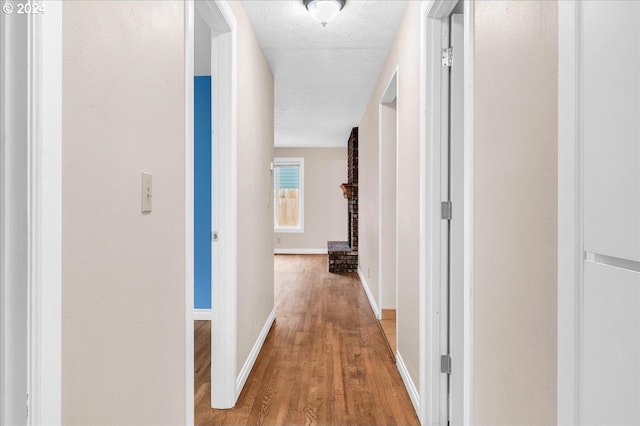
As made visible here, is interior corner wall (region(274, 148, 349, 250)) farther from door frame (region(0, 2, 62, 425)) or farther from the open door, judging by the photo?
door frame (region(0, 2, 62, 425))

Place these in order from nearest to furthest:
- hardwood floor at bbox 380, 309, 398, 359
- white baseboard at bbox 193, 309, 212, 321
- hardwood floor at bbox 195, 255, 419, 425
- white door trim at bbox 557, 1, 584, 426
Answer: white door trim at bbox 557, 1, 584, 426, hardwood floor at bbox 195, 255, 419, 425, hardwood floor at bbox 380, 309, 398, 359, white baseboard at bbox 193, 309, 212, 321

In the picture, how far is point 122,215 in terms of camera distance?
1.02 meters

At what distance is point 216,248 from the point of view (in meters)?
2.18

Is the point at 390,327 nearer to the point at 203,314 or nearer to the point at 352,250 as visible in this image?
the point at 203,314

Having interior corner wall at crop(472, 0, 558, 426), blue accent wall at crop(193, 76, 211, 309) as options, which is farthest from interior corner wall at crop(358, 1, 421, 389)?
blue accent wall at crop(193, 76, 211, 309)

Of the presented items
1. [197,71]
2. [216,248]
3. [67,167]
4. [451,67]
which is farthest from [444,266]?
[197,71]

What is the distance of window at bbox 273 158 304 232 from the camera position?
9109mm

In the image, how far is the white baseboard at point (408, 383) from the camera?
2.12 metres

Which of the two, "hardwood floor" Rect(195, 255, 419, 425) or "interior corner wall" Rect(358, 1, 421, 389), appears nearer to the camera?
"hardwood floor" Rect(195, 255, 419, 425)

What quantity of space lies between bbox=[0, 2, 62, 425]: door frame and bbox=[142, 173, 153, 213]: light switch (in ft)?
1.20

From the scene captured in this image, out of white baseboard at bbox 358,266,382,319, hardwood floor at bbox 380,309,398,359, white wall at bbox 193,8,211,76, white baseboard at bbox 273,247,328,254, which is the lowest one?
hardwood floor at bbox 380,309,398,359

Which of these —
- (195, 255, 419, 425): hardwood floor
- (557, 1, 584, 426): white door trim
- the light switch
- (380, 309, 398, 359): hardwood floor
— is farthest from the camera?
(380, 309, 398, 359): hardwood floor

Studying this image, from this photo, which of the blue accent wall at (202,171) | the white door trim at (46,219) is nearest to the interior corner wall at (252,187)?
A: the blue accent wall at (202,171)

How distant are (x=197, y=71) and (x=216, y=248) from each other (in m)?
2.38
